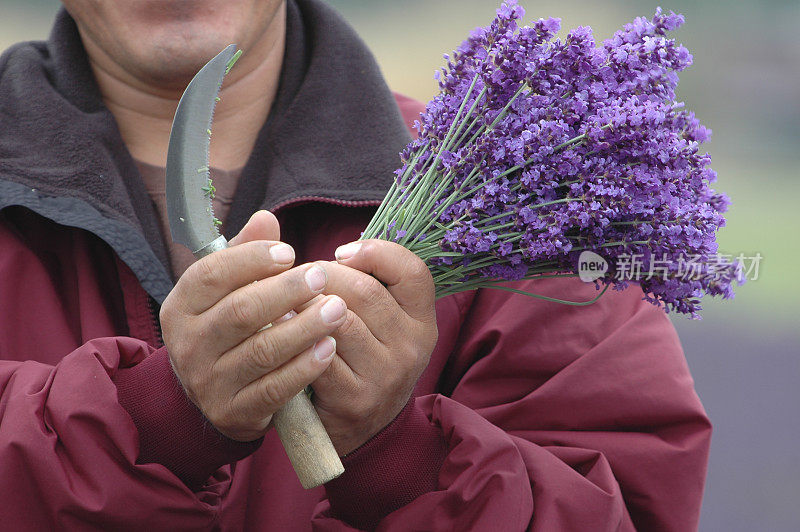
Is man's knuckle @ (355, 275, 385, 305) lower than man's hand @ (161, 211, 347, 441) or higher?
higher

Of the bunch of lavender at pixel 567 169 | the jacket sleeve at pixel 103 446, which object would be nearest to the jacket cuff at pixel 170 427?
the jacket sleeve at pixel 103 446

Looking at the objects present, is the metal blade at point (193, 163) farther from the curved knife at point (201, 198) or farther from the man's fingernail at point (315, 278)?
the man's fingernail at point (315, 278)

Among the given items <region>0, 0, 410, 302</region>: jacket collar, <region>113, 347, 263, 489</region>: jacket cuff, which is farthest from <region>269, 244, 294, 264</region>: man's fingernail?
<region>0, 0, 410, 302</region>: jacket collar

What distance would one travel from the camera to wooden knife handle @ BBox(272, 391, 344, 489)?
3.51 ft

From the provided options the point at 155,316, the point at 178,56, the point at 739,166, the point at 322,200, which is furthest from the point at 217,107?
the point at 739,166

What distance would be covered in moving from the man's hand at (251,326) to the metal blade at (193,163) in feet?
0.23

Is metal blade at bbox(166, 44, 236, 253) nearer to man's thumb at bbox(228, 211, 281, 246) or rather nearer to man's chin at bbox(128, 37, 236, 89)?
man's thumb at bbox(228, 211, 281, 246)

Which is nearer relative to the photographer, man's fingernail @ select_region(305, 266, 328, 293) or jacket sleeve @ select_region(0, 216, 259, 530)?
man's fingernail @ select_region(305, 266, 328, 293)

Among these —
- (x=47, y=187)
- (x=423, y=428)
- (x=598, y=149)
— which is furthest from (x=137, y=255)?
(x=598, y=149)

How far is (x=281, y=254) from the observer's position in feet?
3.40

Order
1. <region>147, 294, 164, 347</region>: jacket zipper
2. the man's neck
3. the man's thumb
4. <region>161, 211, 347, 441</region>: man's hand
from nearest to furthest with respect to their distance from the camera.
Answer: <region>161, 211, 347, 441</region>: man's hand
the man's thumb
<region>147, 294, 164, 347</region>: jacket zipper
the man's neck

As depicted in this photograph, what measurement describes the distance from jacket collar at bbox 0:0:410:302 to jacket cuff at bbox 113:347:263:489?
21 cm

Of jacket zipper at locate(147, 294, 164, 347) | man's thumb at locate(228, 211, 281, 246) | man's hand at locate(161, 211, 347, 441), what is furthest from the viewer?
jacket zipper at locate(147, 294, 164, 347)

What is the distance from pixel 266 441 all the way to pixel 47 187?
1.78 ft
